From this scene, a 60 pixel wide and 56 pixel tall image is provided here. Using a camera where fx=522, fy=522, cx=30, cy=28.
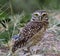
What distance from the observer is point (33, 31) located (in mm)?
9141

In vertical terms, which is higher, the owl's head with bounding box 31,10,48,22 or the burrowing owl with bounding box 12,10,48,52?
the owl's head with bounding box 31,10,48,22

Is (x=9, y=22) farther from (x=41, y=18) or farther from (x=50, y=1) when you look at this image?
(x=50, y=1)

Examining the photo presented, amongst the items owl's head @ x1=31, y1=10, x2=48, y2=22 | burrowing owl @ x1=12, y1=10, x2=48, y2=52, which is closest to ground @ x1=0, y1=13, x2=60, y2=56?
burrowing owl @ x1=12, y1=10, x2=48, y2=52

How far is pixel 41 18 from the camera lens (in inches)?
372

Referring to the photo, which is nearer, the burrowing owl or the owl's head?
the burrowing owl

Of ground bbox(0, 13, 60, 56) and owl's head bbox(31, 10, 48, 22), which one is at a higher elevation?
owl's head bbox(31, 10, 48, 22)

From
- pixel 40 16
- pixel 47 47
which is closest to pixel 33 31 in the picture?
pixel 40 16

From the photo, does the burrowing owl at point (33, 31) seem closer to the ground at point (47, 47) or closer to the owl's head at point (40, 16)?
the owl's head at point (40, 16)

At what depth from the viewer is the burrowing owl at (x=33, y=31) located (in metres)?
8.95

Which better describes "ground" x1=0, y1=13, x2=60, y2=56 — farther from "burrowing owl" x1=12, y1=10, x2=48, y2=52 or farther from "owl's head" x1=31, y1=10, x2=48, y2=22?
"owl's head" x1=31, y1=10, x2=48, y2=22

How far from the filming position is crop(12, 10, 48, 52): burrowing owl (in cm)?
895

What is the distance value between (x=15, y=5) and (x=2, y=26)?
15.2 feet

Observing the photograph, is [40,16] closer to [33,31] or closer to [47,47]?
[33,31]

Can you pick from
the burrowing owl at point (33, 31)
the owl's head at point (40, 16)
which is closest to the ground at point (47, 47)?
the burrowing owl at point (33, 31)
